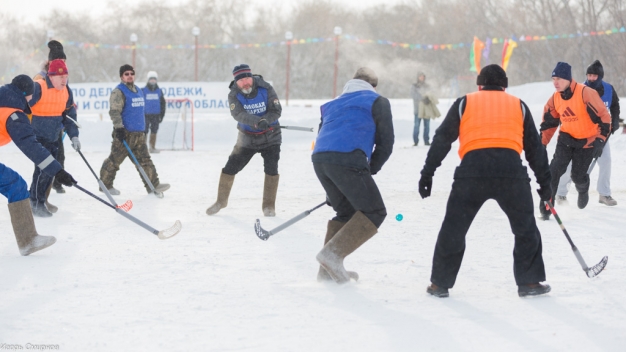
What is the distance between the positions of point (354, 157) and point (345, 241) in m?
0.51

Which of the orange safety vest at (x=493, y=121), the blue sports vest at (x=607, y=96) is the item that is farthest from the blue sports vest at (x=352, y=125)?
the blue sports vest at (x=607, y=96)

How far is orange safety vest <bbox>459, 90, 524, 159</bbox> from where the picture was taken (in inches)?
173

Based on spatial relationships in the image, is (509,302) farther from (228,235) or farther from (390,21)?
(390,21)

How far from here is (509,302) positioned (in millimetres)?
4387

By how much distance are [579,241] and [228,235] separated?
286 centimetres

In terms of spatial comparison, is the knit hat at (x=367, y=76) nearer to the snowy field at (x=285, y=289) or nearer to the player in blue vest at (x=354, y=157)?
the player in blue vest at (x=354, y=157)

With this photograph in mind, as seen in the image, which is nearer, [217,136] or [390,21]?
[217,136]

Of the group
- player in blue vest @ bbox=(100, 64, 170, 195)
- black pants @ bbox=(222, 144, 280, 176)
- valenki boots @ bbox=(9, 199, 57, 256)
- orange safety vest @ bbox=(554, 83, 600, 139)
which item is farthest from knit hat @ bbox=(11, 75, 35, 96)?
orange safety vest @ bbox=(554, 83, 600, 139)

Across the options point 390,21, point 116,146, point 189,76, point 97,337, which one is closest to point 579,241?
point 97,337

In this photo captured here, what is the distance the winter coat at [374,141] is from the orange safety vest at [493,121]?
52 cm

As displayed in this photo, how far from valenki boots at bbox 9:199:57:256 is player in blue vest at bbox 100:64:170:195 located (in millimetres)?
3414

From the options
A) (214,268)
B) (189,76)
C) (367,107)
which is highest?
(367,107)

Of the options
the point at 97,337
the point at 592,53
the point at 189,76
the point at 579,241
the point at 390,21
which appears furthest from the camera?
the point at 390,21

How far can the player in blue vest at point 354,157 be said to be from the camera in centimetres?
469
